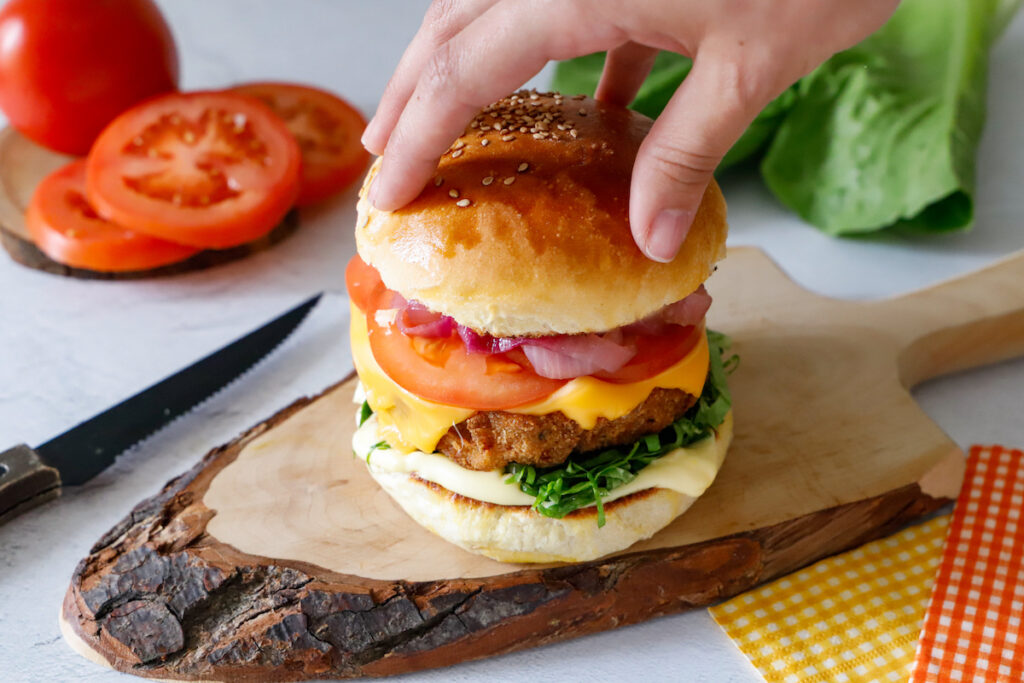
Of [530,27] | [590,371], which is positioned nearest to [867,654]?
[590,371]

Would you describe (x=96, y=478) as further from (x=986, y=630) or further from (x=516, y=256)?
(x=986, y=630)

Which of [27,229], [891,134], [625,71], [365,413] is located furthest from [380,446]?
[891,134]

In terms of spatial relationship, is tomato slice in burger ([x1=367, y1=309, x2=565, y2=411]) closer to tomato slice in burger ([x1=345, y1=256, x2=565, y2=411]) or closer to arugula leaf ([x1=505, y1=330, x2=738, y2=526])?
tomato slice in burger ([x1=345, y1=256, x2=565, y2=411])

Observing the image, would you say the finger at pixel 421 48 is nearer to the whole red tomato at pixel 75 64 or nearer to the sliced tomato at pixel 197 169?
the sliced tomato at pixel 197 169

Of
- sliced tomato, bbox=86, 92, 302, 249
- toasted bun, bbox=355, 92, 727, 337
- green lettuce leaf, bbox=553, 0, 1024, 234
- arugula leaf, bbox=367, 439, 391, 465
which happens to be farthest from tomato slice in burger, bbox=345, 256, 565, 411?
green lettuce leaf, bbox=553, 0, 1024, 234

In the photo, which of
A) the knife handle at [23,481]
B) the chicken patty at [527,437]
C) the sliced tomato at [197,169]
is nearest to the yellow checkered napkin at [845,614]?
the chicken patty at [527,437]

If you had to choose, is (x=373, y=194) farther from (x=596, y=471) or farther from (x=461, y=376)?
(x=596, y=471)

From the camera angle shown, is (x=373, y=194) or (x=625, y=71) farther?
(x=625, y=71)
